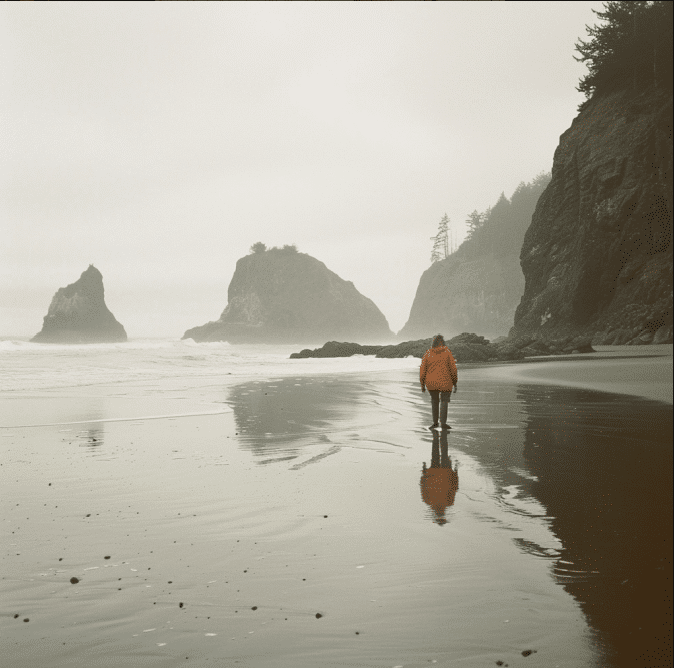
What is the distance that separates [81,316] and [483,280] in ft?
224

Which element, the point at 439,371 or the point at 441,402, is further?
the point at 439,371

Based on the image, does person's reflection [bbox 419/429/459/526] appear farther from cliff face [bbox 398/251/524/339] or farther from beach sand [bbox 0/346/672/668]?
cliff face [bbox 398/251/524/339]

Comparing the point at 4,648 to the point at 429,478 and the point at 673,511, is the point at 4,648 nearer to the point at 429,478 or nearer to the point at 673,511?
the point at 673,511

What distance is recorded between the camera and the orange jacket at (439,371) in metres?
10.9

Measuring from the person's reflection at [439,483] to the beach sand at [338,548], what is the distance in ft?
0.11

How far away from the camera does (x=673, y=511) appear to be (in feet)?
5.09

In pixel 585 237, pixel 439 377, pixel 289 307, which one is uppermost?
pixel 289 307

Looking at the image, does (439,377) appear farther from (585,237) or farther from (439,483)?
(585,237)

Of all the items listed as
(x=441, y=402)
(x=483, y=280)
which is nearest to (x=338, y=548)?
(x=441, y=402)

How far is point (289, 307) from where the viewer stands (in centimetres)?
15175

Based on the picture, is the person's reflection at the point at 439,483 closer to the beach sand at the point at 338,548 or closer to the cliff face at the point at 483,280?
the beach sand at the point at 338,548

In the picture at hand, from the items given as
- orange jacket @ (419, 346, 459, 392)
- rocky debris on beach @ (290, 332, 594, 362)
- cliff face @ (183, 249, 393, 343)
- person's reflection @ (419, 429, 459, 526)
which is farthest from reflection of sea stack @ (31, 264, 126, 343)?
person's reflection @ (419, 429, 459, 526)

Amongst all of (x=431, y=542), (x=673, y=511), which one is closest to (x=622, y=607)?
(x=431, y=542)

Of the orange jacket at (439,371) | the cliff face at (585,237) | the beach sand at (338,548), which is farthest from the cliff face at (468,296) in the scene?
the beach sand at (338,548)
